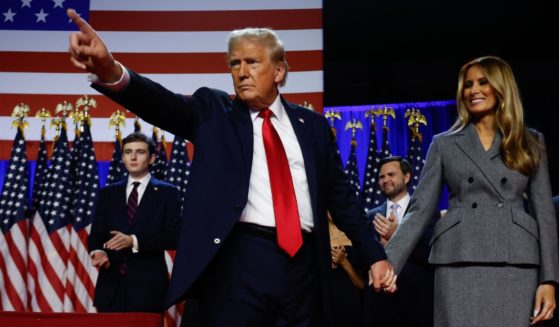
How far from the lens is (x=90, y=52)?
213cm

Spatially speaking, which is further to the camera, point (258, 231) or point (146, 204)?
point (146, 204)

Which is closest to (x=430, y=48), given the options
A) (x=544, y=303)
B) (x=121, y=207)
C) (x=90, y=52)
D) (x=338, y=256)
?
(x=338, y=256)

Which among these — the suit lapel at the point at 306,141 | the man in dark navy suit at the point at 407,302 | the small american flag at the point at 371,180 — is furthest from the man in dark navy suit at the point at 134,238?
the small american flag at the point at 371,180

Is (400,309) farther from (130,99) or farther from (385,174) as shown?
(130,99)

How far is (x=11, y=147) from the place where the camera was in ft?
23.1

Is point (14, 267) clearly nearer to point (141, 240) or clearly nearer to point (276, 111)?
point (141, 240)

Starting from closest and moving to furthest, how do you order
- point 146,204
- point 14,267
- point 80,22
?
point 80,22, point 146,204, point 14,267

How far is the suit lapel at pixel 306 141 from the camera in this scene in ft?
8.43

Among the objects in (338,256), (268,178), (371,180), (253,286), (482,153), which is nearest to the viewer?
(253,286)

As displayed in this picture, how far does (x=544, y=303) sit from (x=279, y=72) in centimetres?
128

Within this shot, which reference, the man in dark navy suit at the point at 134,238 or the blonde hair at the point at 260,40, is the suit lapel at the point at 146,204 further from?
the blonde hair at the point at 260,40

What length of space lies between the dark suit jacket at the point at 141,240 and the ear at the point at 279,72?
89.9 inches

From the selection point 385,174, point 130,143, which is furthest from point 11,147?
point 385,174

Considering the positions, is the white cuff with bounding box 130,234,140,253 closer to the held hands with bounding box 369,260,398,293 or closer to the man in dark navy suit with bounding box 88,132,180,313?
the man in dark navy suit with bounding box 88,132,180,313
